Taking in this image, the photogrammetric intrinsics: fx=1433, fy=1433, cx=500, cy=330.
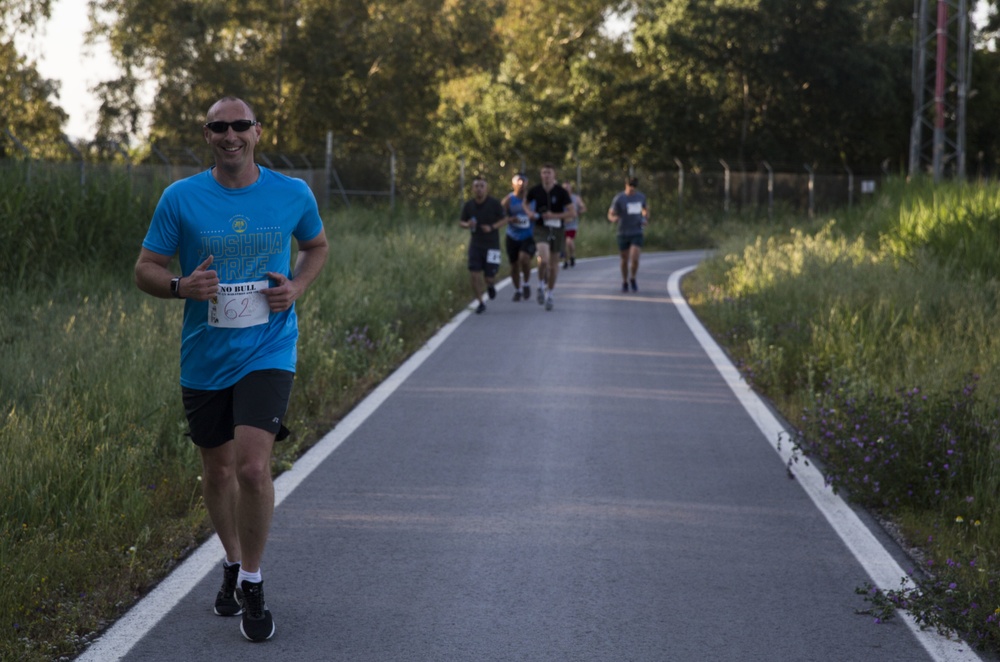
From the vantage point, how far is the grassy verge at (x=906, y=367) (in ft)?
20.7

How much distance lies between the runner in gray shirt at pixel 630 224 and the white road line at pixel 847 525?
9.17 meters

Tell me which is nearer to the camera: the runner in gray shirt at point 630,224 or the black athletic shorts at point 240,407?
the black athletic shorts at point 240,407

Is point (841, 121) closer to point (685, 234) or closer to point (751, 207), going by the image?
point (751, 207)

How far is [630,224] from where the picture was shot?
71.5ft

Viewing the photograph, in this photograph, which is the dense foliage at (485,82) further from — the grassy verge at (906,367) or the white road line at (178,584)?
the white road line at (178,584)

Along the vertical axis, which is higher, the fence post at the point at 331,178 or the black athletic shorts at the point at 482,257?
the fence post at the point at 331,178

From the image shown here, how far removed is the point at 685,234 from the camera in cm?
4641

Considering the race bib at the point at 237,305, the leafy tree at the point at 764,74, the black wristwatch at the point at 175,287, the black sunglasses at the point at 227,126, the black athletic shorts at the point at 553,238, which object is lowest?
the black athletic shorts at the point at 553,238

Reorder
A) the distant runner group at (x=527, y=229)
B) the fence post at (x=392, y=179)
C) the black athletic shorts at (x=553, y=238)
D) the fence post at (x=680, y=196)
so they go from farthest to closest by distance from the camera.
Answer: the fence post at (x=680, y=196)
the fence post at (x=392, y=179)
the black athletic shorts at (x=553, y=238)
the distant runner group at (x=527, y=229)

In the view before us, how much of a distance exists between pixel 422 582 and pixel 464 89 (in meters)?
51.5

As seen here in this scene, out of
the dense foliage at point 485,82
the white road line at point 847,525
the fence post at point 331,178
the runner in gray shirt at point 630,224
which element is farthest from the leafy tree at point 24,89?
the white road line at point 847,525

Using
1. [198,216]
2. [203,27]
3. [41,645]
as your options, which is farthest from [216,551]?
[203,27]

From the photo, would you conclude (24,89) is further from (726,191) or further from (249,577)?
(249,577)

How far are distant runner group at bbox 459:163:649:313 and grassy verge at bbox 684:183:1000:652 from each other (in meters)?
1.50
